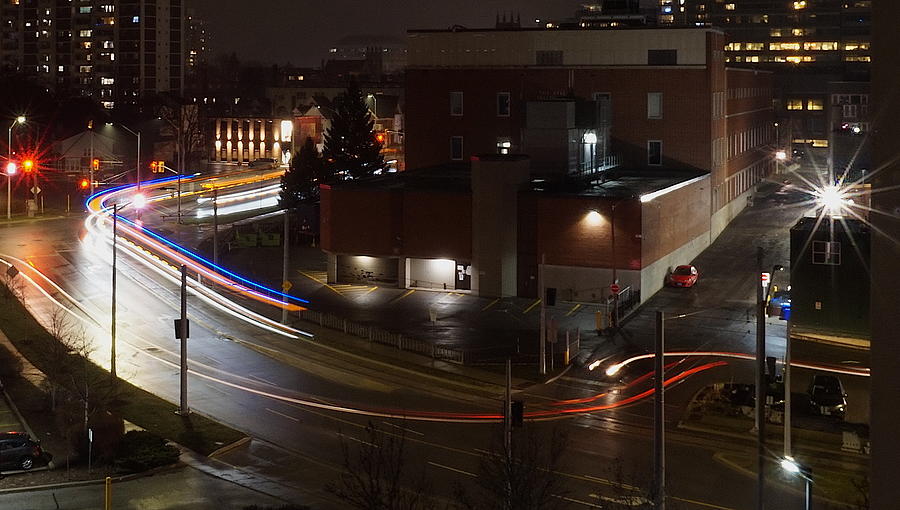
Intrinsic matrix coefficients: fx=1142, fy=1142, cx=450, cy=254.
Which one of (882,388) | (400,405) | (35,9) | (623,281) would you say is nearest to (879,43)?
(882,388)

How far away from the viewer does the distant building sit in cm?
4681

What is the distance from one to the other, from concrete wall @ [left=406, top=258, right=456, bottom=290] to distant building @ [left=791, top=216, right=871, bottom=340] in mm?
16592

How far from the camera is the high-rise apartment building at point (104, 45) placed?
186m

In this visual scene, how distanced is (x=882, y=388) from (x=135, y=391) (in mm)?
30893

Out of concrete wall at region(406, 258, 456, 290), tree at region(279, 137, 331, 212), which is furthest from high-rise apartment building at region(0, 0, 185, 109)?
concrete wall at region(406, 258, 456, 290)

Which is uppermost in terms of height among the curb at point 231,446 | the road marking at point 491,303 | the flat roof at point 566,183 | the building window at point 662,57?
the building window at point 662,57

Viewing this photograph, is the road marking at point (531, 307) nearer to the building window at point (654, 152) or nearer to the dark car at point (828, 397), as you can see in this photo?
the dark car at point (828, 397)

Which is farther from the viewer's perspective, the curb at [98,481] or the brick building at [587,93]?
the brick building at [587,93]

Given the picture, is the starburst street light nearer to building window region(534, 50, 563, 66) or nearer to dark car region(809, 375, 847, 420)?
dark car region(809, 375, 847, 420)

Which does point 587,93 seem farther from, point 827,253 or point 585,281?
point 827,253

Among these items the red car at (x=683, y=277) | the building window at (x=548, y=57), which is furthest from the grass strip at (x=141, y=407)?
the building window at (x=548, y=57)

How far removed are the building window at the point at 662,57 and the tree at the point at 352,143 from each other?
78.0ft

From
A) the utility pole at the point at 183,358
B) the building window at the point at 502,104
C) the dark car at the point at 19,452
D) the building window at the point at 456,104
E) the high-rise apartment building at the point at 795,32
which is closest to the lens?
the dark car at the point at 19,452

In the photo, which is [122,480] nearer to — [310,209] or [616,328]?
[616,328]
